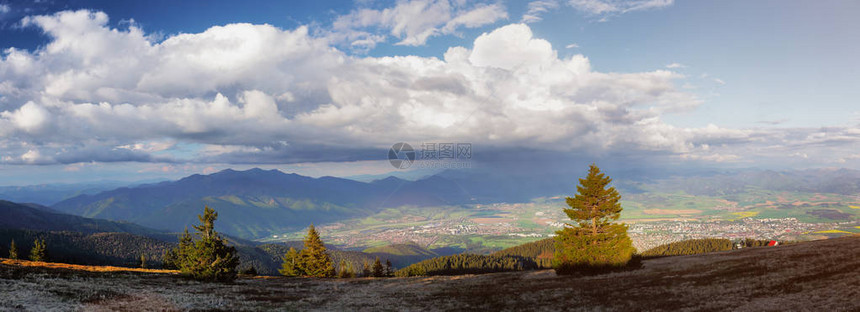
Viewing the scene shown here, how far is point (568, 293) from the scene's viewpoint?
28453mm

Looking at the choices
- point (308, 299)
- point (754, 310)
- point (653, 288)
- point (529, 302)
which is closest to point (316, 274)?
point (308, 299)

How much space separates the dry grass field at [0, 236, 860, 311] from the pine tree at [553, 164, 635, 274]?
10.2 feet

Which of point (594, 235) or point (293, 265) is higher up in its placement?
point (594, 235)

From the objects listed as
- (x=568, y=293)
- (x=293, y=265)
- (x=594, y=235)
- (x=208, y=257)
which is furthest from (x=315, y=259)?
(x=568, y=293)

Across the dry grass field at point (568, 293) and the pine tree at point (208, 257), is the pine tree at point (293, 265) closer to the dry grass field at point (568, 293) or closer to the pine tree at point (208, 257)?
the pine tree at point (208, 257)

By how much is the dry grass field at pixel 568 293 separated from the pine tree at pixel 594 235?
3.11m

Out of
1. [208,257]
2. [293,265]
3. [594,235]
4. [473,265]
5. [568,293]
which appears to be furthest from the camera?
[473,265]

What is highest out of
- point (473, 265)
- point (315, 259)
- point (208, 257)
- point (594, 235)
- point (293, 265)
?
Answer: point (594, 235)

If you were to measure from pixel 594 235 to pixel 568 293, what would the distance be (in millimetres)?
14797

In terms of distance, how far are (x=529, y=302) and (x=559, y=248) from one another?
62.7 ft

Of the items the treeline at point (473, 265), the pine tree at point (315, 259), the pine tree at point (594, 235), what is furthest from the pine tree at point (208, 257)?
the treeline at point (473, 265)

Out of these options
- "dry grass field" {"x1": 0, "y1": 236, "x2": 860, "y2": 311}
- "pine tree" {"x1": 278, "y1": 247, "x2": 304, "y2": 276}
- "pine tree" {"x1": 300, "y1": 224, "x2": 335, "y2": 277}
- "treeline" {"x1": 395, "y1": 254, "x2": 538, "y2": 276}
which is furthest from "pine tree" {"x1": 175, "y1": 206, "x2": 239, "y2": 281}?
"treeline" {"x1": 395, "y1": 254, "x2": 538, "y2": 276}

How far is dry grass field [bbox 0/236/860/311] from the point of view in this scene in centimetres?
2028

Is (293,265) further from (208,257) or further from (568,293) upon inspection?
(568,293)
